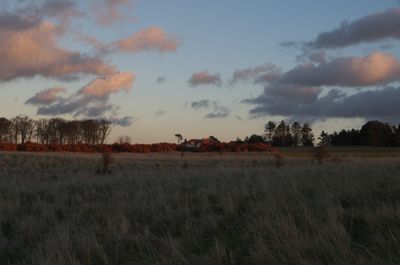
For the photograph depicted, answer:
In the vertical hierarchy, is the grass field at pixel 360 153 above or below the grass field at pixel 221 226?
above

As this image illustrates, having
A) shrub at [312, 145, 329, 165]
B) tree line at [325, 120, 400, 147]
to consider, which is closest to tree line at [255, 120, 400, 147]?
tree line at [325, 120, 400, 147]

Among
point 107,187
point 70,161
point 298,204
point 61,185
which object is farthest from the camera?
point 70,161

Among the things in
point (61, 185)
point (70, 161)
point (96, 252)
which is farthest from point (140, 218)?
point (70, 161)

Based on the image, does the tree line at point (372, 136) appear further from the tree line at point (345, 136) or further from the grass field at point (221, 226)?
the grass field at point (221, 226)

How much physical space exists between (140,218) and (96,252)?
255 cm

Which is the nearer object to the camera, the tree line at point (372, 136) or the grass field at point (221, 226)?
the grass field at point (221, 226)

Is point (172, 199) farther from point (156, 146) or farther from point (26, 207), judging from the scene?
point (156, 146)

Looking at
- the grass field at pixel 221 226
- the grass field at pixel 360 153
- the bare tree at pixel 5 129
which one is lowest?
the grass field at pixel 221 226

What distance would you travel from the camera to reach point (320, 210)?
8.50 meters

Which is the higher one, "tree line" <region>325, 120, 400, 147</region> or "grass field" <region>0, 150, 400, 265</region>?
"tree line" <region>325, 120, 400, 147</region>

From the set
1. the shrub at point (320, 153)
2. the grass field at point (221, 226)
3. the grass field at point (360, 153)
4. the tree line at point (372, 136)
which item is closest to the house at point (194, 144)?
the grass field at point (360, 153)

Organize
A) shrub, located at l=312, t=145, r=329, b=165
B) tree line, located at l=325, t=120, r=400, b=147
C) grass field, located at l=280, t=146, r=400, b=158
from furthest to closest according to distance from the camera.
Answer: tree line, located at l=325, t=120, r=400, b=147 < grass field, located at l=280, t=146, r=400, b=158 < shrub, located at l=312, t=145, r=329, b=165

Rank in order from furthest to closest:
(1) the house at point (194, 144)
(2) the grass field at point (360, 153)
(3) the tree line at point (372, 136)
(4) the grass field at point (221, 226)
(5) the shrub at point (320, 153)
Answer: (3) the tree line at point (372, 136)
(1) the house at point (194, 144)
(2) the grass field at point (360, 153)
(5) the shrub at point (320, 153)
(4) the grass field at point (221, 226)

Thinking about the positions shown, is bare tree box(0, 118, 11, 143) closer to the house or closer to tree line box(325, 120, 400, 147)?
the house
